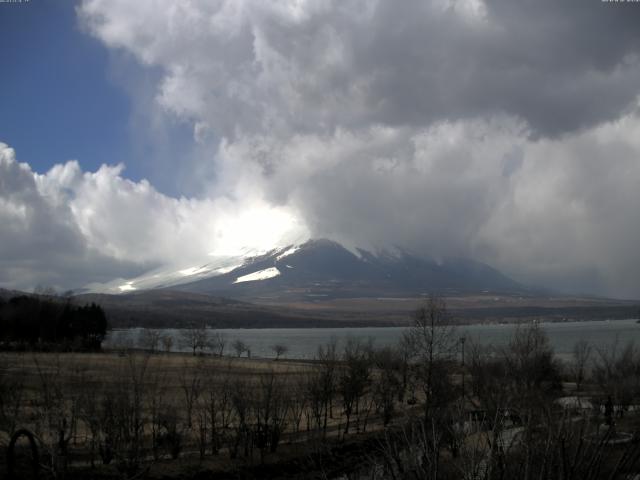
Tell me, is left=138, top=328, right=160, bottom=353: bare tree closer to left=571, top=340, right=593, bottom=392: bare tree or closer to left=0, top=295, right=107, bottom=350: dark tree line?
left=0, top=295, right=107, bottom=350: dark tree line

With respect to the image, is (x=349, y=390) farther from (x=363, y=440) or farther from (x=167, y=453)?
(x=167, y=453)

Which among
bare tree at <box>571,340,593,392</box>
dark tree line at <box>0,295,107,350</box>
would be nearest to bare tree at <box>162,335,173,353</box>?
dark tree line at <box>0,295,107,350</box>

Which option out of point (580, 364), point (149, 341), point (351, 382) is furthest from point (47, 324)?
point (580, 364)

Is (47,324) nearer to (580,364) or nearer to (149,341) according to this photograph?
(149,341)

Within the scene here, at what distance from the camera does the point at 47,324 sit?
103 meters

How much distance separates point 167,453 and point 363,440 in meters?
11.9

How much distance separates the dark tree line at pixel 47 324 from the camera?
321 feet

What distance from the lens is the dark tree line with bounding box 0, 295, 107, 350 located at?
3853 inches

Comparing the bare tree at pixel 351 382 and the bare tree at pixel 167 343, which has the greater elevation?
the bare tree at pixel 351 382

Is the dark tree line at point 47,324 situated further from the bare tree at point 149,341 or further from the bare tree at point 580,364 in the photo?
the bare tree at point 580,364

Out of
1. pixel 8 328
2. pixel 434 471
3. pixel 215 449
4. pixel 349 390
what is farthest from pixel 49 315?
pixel 434 471

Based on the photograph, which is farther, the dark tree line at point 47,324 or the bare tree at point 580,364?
the dark tree line at point 47,324

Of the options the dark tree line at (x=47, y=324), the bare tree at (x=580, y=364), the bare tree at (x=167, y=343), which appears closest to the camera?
the bare tree at (x=580, y=364)

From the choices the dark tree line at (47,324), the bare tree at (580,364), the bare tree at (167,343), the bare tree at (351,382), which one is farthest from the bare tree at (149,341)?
the bare tree at (580,364)
